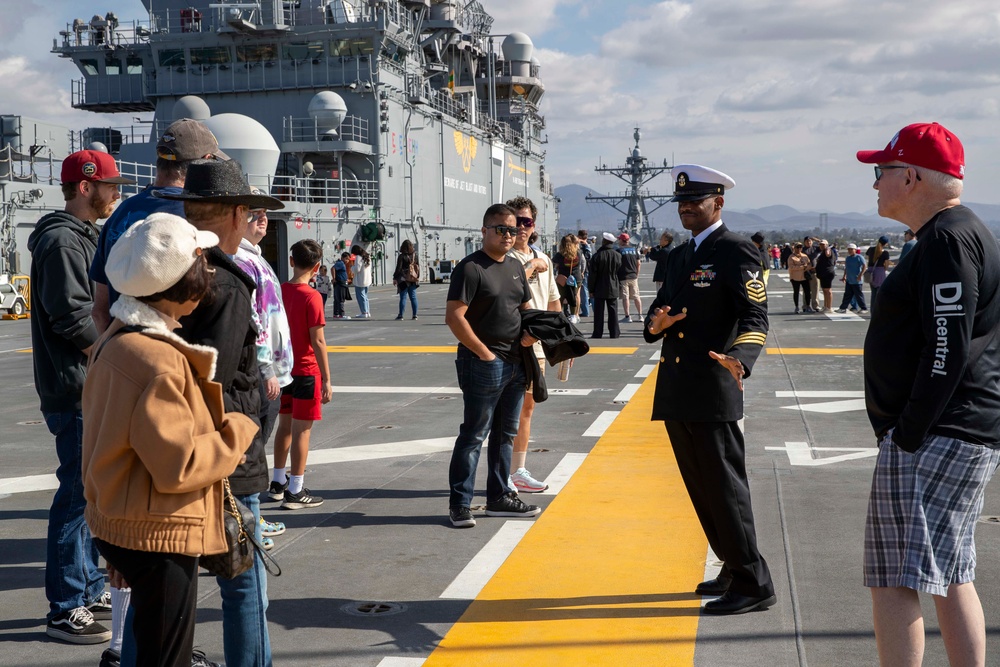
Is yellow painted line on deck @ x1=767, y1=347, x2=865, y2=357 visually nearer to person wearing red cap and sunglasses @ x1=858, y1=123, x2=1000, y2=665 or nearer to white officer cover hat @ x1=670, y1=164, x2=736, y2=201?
white officer cover hat @ x1=670, y1=164, x2=736, y2=201

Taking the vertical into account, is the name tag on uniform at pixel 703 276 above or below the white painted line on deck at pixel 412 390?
above

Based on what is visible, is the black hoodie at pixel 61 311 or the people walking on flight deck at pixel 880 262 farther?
the people walking on flight deck at pixel 880 262

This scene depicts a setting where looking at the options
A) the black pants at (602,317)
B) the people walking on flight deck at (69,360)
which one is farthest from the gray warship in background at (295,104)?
the people walking on flight deck at (69,360)

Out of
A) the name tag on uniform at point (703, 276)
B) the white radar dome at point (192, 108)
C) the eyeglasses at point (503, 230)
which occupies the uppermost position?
the white radar dome at point (192, 108)

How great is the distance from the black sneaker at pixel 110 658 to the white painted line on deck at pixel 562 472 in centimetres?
332

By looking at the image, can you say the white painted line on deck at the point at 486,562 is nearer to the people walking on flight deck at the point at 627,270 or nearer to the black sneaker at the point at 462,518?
the black sneaker at the point at 462,518

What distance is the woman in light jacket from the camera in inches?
100.0

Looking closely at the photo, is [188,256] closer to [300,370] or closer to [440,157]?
[300,370]

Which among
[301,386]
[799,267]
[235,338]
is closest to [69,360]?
[235,338]

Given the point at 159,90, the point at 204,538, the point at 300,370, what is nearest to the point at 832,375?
the point at 300,370

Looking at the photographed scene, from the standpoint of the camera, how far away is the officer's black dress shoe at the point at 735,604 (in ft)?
14.0

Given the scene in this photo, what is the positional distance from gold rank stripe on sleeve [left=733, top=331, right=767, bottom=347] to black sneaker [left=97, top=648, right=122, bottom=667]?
2868 mm

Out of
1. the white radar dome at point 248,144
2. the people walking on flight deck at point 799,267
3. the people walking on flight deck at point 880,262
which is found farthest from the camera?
the white radar dome at point 248,144

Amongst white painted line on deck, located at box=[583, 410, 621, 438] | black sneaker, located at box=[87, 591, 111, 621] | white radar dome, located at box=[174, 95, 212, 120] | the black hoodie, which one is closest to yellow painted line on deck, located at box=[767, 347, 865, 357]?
white painted line on deck, located at box=[583, 410, 621, 438]
